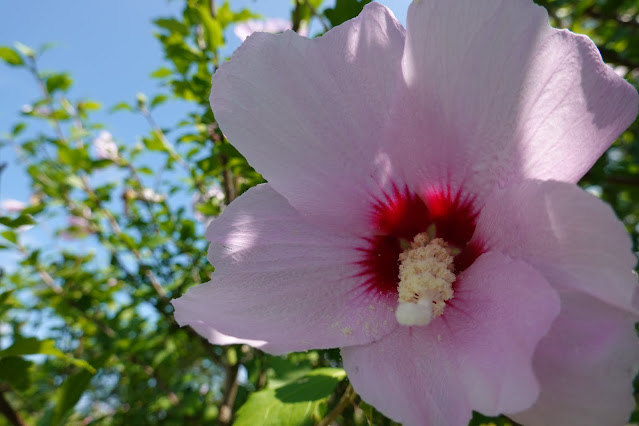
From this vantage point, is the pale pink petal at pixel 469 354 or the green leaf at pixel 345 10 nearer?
the pale pink petal at pixel 469 354

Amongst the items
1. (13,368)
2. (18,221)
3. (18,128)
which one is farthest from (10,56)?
(13,368)

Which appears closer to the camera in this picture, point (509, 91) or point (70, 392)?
point (509, 91)

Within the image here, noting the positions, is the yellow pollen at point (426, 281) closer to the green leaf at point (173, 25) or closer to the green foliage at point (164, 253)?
the green foliage at point (164, 253)

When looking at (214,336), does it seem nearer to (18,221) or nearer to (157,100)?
(18,221)

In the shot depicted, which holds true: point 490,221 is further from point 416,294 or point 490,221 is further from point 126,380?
point 126,380

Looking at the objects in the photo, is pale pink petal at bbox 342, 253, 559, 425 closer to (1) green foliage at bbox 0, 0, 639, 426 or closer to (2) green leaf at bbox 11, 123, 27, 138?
(1) green foliage at bbox 0, 0, 639, 426

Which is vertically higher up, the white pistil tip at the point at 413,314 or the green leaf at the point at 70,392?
the white pistil tip at the point at 413,314

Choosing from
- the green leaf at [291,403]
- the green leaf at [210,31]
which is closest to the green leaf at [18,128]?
the green leaf at [210,31]
